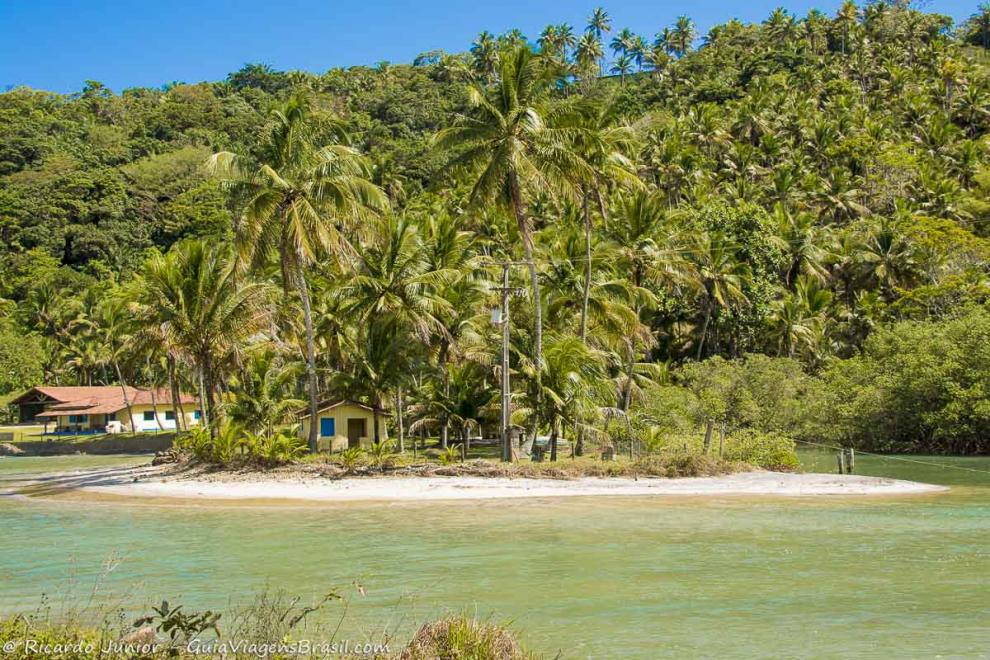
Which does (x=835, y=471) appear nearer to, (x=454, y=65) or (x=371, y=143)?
(x=371, y=143)

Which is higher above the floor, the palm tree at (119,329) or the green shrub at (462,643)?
the palm tree at (119,329)

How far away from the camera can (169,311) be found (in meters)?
28.5

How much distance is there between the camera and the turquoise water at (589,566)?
33.6 ft

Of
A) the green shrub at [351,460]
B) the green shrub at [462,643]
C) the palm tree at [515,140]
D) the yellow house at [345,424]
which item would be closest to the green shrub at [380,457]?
the green shrub at [351,460]

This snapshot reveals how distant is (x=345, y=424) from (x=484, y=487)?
11.5 metres

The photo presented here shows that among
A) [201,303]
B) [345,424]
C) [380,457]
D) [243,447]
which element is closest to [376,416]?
→ [345,424]

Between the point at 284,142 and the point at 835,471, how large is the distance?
1931 centimetres

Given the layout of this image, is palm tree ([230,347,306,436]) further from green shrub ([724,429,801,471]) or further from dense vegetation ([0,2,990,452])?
green shrub ([724,429,801,471])

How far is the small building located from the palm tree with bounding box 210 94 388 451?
28.7 meters

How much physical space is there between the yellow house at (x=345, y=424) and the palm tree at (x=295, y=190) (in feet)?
19.5

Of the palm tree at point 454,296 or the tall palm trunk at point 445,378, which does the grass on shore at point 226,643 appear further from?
the palm tree at point 454,296

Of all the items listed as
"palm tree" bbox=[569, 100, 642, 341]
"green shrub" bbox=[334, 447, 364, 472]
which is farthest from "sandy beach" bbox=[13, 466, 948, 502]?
"palm tree" bbox=[569, 100, 642, 341]

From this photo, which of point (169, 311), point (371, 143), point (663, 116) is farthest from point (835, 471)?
point (371, 143)

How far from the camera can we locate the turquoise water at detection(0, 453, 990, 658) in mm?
10234
